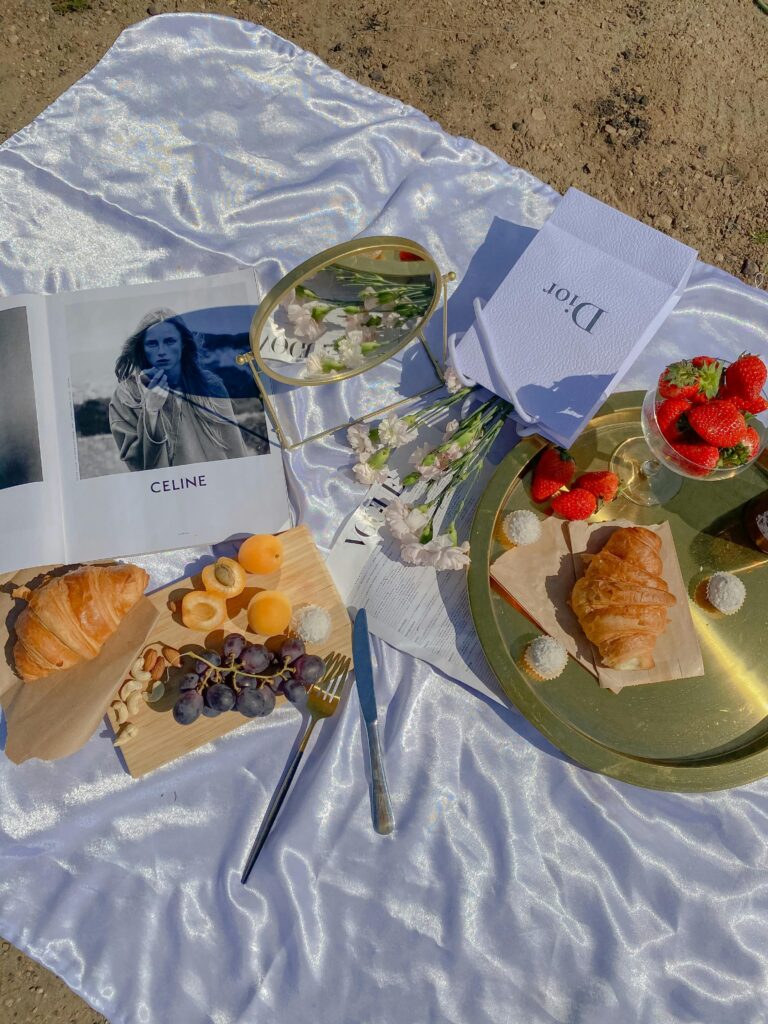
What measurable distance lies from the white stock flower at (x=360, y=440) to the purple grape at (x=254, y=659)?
1.21ft

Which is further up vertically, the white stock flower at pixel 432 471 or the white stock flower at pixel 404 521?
the white stock flower at pixel 432 471

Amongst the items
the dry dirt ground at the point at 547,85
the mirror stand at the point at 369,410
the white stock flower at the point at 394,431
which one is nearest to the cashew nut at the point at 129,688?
the mirror stand at the point at 369,410

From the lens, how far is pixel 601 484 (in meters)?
1.09

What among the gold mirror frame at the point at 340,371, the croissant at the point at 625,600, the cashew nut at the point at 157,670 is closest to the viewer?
the gold mirror frame at the point at 340,371

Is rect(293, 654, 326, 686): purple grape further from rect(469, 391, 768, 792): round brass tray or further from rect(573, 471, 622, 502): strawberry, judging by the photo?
rect(573, 471, 622, 502): strawberry

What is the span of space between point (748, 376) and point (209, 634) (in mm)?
928

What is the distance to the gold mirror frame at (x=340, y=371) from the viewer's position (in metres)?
0.90

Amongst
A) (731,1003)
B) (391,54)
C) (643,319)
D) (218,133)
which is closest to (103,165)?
(218,133)

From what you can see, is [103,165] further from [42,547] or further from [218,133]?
[42,547]

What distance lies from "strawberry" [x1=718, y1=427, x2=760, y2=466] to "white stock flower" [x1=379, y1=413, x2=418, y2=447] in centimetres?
48

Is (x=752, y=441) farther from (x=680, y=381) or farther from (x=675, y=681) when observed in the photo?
(x=675, y=681)

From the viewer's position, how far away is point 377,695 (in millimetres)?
1188

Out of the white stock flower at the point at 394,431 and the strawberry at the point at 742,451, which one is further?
the white stock flower at the point at 394,431

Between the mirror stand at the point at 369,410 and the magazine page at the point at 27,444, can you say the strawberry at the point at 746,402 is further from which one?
the magazine page at the point at 27,444
